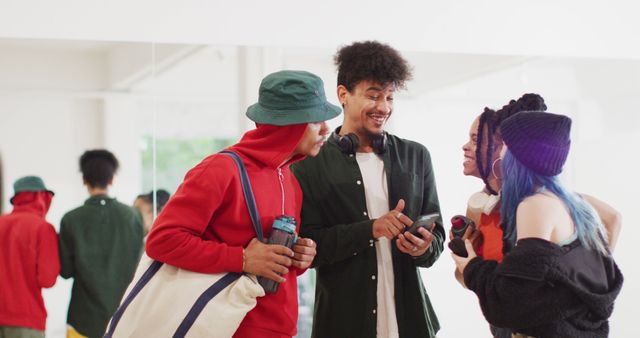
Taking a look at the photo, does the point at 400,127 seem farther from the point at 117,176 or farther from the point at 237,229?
the point at 237,229

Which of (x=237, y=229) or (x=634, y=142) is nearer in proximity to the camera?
(x=237, y=229)

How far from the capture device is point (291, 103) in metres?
2.53

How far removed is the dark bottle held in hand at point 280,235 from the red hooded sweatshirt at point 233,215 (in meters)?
0.05

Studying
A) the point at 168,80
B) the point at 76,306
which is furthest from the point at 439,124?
the point at 76,306

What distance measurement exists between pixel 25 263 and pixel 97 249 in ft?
0.96

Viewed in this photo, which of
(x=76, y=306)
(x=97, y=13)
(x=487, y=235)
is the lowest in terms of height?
(x=76, y=306)

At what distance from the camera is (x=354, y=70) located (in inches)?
120

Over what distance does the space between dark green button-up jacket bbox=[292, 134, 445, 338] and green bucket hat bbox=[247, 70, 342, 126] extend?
0.47 metres

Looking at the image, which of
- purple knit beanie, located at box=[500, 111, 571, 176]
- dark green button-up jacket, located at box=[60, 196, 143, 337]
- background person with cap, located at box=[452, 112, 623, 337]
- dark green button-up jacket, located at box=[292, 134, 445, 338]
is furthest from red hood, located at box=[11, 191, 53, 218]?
purple knit beanie, located at box=[500, 111, 571, 176]

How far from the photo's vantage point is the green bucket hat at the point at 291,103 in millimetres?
2508

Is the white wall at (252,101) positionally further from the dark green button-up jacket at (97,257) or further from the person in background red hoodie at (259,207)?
the person in background red hoodie at (259,207)

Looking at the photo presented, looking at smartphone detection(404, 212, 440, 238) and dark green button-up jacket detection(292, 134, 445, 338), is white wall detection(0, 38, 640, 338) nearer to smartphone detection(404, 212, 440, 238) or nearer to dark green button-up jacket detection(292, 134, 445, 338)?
dark green button-up jacket detection(292, 134, 445, 338)

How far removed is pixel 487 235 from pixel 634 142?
2.25 m

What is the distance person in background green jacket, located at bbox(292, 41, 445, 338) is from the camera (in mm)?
2887
